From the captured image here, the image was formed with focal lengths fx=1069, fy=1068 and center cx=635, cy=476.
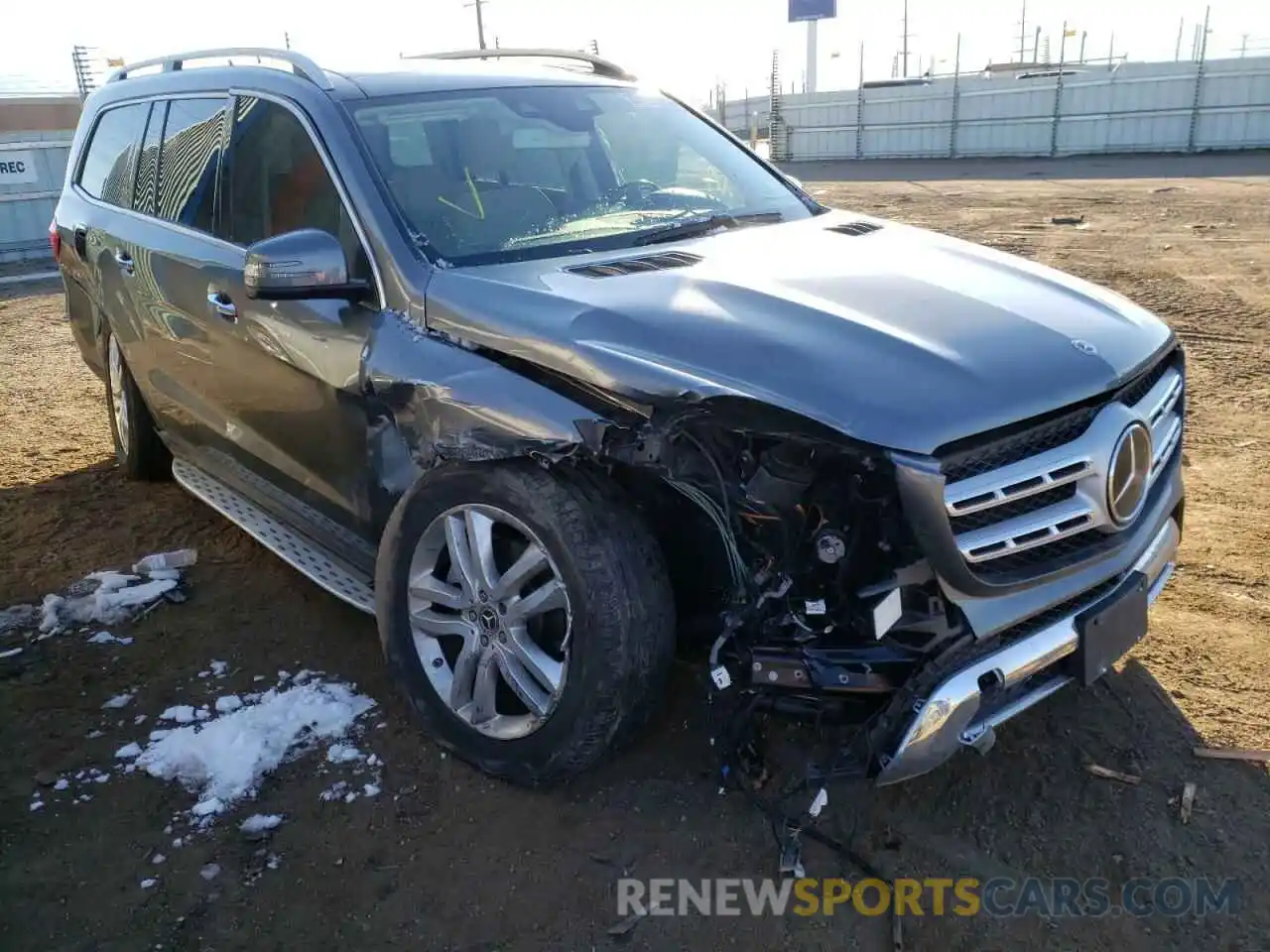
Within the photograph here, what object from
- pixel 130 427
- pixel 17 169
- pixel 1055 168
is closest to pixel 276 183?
pixel 130 427

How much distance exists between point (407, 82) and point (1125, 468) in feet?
8.56

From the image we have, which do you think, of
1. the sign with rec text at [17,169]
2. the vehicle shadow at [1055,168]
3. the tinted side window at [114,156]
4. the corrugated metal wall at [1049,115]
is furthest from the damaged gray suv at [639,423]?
the corrugated metal wall at [1049,115]

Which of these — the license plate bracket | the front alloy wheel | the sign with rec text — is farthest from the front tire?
the sign with rec text

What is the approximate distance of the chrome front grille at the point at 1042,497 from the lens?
2355 mm

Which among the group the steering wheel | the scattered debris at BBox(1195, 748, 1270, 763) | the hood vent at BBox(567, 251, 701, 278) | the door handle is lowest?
the scattered debris at BBox(1195, 748, 1270, 763)

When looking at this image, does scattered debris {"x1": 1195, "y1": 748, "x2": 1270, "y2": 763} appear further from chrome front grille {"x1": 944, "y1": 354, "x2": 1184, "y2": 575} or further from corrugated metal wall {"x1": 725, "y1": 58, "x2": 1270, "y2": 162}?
corrugated metal wall {"x1": 725, "y1": 58, "x2": 1270, "y2": 162}

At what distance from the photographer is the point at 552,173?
359cm

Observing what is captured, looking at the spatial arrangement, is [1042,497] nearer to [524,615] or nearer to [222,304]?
[524,615]

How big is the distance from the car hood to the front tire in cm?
37

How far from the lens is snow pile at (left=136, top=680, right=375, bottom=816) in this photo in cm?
310

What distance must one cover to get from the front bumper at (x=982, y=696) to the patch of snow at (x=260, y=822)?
163 cm

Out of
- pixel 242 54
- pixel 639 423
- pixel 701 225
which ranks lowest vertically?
pixel 639 423

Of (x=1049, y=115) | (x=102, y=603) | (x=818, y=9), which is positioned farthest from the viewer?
(x=818, y=9)

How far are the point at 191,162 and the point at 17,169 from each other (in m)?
12.9
